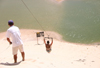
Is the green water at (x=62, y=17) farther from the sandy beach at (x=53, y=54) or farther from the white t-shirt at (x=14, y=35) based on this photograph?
the white t-shirt at (x=14, y=35)

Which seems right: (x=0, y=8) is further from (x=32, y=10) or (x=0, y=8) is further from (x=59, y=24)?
(x=59, y=24)

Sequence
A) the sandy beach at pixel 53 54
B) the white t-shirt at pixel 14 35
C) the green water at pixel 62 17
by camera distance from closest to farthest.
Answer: the white t-shirt at pixel 14 35 → the sandy beach at pixel 53 54 → the green water at pixel 62 17

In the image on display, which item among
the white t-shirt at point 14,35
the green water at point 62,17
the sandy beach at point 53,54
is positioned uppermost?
the green water at point 62,17

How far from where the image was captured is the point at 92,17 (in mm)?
16141

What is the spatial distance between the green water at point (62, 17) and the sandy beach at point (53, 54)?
1368 mm

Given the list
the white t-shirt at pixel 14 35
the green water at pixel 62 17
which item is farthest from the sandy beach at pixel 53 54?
the green water at pixel 62 17

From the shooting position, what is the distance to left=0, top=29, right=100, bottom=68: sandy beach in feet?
14.9

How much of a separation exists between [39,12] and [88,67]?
14433mm

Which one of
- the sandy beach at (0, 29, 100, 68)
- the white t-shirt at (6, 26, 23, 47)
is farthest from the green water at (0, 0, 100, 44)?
the white t-shirt at (6, 26, 23, 47)

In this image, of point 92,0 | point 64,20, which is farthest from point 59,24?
point 92,0

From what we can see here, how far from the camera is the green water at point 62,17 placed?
13009 mm

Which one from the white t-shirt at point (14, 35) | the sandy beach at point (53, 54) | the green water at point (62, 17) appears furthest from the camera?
the green water at point (62, 17)

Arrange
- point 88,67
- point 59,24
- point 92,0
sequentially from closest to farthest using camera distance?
point 88,67 < point 59,24 < point 92,0

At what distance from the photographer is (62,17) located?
16750mm
